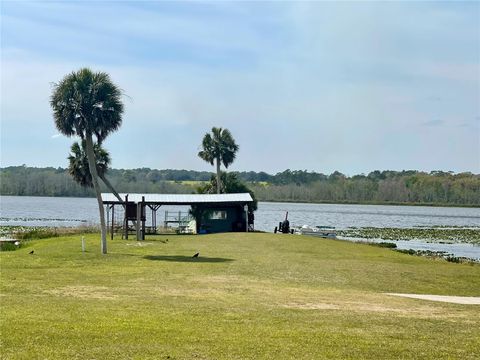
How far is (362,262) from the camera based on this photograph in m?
31.9

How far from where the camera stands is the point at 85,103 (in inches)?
1351

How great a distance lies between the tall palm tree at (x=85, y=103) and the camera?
A: 34.3m

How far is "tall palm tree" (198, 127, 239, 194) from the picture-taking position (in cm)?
8038

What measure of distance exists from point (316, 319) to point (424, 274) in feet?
47.0

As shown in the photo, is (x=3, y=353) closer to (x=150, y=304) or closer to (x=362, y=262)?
(x=150, y=304)

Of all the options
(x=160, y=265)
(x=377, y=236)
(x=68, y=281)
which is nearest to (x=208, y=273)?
(x=160, y=265)

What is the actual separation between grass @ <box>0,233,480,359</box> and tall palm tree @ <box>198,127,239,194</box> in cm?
4953

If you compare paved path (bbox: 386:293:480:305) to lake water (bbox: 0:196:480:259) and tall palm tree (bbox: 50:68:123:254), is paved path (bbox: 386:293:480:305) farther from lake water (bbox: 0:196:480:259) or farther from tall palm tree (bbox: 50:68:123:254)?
lake water (bbox: 0:196:480:259)

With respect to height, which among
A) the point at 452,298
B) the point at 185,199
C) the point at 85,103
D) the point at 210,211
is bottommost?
the point at 452,298

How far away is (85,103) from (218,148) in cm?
4615

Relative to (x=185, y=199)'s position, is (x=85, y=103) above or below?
above

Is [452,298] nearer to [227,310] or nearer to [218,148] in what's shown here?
[227,310]

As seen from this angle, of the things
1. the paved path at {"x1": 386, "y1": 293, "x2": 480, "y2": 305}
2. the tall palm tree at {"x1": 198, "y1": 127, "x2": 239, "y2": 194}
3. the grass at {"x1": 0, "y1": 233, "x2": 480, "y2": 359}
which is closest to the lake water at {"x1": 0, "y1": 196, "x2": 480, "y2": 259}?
the tall palm tree at {"x1": 198, "y1": 127, "x2": 239, "y2": 194}

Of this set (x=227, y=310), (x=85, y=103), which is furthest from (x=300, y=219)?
(x=227, y=310)
